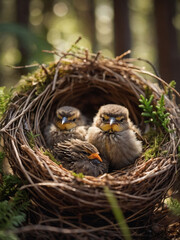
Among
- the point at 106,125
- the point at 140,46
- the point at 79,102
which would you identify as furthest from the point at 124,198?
the point at 140,46

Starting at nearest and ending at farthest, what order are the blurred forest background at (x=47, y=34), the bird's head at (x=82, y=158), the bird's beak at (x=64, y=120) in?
the bird's head at (x=82, y=158) < the bird's beak at (x=64, y=120) < the blurred forest background at (x=47, y=34)

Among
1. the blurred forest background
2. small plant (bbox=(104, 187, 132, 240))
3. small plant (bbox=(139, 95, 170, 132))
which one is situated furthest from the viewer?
the blurred forest background

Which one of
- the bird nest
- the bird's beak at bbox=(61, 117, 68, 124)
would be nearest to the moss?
the bird nest

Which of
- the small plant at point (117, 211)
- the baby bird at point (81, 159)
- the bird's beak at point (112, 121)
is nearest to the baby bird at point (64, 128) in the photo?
the baby bird at point (81, 159)

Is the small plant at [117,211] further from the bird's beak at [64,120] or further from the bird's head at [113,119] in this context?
the bird's beak at [64,120]

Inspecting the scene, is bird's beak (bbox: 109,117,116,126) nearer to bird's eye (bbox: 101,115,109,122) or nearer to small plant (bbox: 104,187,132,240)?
bird's eye (bbox: 101,115,109,122)

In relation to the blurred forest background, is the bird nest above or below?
below

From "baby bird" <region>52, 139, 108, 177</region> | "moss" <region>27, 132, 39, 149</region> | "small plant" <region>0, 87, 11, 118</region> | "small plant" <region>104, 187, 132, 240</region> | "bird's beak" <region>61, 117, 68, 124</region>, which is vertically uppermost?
"small plant" <region>0, 87, 11, 118</region>

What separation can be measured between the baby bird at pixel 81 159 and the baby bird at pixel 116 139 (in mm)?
174

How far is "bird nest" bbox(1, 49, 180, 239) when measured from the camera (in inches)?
81.2

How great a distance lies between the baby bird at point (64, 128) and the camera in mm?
3131

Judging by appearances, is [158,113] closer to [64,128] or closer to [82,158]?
[82,158]

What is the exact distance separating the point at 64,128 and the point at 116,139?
71cm

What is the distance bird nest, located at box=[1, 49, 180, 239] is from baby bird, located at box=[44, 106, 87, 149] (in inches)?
7.8
